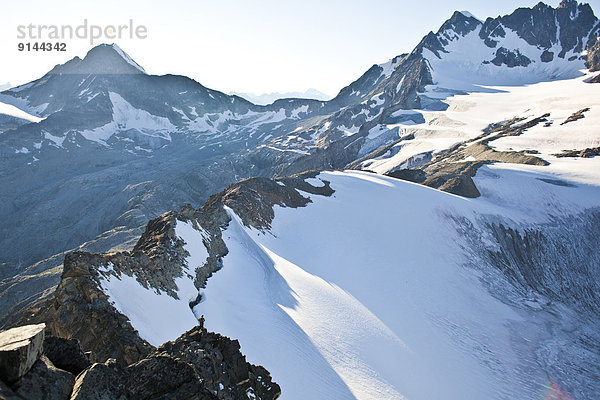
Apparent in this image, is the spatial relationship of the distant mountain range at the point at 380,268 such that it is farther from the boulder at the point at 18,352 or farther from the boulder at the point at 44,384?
the boulder at the point at 18,352

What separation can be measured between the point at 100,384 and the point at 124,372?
0.76 metres

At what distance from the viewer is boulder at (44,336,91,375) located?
17.2 feet

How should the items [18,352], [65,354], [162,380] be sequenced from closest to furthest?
[18,352]
[65,354]
[162,380]

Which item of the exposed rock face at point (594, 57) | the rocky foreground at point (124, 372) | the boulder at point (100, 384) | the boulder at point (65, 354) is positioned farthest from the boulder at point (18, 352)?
the exposed rock face at point (594, 57)

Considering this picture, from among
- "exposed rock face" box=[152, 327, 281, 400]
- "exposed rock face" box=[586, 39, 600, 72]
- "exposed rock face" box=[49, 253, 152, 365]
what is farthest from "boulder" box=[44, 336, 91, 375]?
"exposed rock face" box=[586, 39, 600, 72]

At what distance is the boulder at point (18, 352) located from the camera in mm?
3852

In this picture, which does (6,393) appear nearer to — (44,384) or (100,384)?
(44,384)

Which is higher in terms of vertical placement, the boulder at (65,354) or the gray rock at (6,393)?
the gray rock at (6,393)

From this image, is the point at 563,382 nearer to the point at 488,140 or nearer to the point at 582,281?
the point at 582,281

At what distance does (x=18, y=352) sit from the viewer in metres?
3.86

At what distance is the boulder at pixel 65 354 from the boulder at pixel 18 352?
1132mm

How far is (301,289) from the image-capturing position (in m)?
19.2

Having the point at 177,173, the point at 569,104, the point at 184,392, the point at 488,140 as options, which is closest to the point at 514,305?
the point at 184,392

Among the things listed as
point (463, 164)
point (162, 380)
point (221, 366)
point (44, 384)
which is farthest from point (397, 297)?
point (463, 164)
